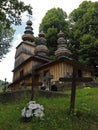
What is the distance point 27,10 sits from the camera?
56.1ft

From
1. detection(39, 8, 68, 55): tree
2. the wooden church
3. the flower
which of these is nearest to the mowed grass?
the flower

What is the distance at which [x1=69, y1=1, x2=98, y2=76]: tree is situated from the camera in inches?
1980

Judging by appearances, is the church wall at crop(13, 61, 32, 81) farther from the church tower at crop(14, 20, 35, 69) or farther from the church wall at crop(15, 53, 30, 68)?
the church wall at crop(15, 53, 30, 68)

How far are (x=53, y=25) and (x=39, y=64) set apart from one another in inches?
766

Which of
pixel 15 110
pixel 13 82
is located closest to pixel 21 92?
pixel 15 110

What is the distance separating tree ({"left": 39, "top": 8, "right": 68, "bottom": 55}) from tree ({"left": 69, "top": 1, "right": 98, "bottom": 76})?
190 cm

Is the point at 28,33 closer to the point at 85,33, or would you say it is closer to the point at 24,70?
the point at 85,33

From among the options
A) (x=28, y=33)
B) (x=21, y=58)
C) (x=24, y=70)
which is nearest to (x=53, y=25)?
(x=28, y=33)

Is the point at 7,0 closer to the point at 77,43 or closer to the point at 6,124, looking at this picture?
the point at 6,124

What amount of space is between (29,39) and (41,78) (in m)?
14.4

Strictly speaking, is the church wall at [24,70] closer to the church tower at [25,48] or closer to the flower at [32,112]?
the church tower at [25,48]

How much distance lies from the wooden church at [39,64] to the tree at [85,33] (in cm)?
392

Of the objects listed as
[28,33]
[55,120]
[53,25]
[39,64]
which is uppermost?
[53,25]

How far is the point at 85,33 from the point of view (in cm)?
5366
